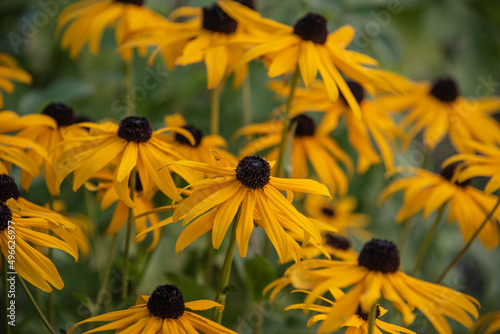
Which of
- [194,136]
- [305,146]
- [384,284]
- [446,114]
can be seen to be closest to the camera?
[384,284]

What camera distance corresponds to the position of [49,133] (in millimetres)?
713

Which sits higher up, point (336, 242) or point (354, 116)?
→ point (354, 116)

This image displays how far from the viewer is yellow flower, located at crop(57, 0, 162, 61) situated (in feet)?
2.85

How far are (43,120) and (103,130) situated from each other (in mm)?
76

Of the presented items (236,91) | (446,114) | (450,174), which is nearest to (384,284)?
(450,174)

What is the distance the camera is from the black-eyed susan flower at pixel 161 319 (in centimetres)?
52

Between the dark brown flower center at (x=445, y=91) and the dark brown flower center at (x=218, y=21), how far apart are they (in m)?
0.41

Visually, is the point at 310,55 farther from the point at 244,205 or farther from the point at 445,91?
the point at 445,91

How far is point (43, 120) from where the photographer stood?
0.67 meters

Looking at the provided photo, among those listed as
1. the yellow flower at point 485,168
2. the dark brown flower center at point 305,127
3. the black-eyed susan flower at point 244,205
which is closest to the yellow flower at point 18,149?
the black-eyed susan flower at point 244,205

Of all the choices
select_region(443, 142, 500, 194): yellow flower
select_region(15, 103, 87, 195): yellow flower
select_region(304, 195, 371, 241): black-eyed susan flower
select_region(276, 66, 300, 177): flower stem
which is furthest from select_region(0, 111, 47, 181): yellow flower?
select_region(304, 195, 371, 241): black-eyed susan flower

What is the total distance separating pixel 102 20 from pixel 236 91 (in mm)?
377

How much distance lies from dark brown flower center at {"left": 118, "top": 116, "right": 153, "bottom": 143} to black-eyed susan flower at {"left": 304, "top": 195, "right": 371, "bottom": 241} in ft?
1.79

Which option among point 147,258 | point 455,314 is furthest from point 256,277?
point 455,314
